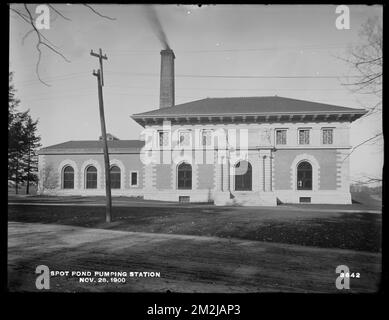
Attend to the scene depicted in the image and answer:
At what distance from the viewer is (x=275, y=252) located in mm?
4914

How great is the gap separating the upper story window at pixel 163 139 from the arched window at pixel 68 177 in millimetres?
2941

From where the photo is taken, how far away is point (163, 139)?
21.1ft

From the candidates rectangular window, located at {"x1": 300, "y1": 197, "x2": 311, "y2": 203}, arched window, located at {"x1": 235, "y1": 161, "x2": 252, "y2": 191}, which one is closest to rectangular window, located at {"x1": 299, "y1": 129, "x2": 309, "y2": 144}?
arched window, located at {"x1": 235, "y1": 161, "x2": 252, "y2": 191}

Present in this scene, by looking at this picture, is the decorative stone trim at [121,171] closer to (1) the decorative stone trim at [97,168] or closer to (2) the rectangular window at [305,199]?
(1) the decorative stone trim at [97,168]

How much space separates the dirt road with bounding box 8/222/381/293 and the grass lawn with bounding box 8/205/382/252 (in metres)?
0.30

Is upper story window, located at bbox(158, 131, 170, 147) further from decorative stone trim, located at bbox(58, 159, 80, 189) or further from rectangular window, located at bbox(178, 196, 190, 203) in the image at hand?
rectangular window, located at bbox(178, 196, 190, 203)

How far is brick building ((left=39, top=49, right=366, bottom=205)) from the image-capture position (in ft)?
19.4

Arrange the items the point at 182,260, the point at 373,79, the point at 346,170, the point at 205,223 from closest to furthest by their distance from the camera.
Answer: the point at 373,79
the point at 182,260
the point at 346,170
the point at 205,223

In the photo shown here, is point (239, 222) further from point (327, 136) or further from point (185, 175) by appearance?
point (327, 136)

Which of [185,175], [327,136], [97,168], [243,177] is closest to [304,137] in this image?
[327,136]
